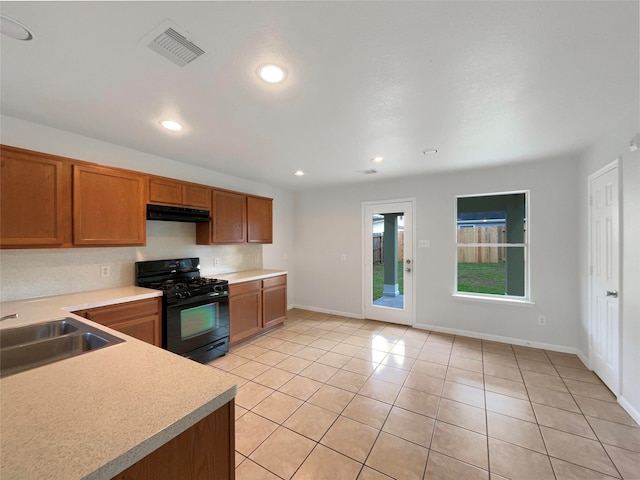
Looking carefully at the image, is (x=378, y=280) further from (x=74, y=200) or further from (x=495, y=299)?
(x=74, y=200)

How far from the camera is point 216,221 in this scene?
3.57 m

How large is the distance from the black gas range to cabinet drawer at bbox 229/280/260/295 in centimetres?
15

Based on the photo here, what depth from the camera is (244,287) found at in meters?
3.65

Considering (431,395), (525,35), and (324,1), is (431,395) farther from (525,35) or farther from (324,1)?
(324,1)

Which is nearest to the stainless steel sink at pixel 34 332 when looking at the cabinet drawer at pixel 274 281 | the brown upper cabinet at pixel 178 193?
the brown upper cabinet at pixel 178 193

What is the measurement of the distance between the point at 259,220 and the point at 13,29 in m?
3.11

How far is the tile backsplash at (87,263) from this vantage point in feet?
7.37

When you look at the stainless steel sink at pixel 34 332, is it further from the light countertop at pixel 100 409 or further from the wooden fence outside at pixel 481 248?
the wooden fence outside at pixel 481 248

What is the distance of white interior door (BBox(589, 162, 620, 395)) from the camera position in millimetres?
2373

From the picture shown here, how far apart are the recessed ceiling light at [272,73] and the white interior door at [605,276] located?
301 centimetres

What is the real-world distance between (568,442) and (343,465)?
5.39 ft

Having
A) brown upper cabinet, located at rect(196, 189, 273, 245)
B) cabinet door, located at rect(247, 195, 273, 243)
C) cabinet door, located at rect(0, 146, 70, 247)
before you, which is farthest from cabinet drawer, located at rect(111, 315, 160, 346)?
cabinet door, located at rect(247, 195, 273, 243)

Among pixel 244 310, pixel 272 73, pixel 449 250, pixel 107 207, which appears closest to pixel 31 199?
pixel 107 207

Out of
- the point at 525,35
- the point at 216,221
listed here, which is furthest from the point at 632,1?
the point at 216,221
